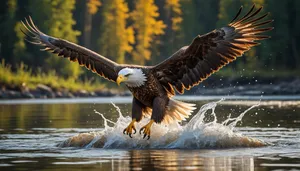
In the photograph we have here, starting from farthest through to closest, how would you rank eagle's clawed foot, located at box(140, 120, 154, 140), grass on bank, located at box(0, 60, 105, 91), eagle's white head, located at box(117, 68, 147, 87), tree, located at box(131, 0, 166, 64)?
1. tree, located at box(131, 0, 166, 64)
2. grass on bank, located at box(0, 60, 105, 91)
3. eagle's clawed foot, located at box(140, 120, 154, 140)
4. eagle's white head, located at box(117, 68, 147, 87)

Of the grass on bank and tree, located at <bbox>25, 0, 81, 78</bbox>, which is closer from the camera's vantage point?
the grass on bank

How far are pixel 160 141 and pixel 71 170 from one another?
3682 millimetres

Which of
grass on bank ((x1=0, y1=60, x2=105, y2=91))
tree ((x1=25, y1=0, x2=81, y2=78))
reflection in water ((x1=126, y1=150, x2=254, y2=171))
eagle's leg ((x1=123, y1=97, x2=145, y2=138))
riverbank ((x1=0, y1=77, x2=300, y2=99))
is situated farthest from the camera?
tree ((x1=25, y1=0, x2=81, y2=78))

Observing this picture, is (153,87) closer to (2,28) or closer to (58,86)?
(58,86)

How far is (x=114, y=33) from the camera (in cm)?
6750

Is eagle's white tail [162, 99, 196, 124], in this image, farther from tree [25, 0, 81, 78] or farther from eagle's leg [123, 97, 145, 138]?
tree [25, 0, 81, 78]

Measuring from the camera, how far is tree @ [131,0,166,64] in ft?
228

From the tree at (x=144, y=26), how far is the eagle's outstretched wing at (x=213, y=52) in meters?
52.5

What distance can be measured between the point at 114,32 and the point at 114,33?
0.46 ft

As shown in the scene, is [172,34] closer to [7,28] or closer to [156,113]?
[7,28]

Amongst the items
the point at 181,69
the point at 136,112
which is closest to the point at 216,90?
the point at 181,69

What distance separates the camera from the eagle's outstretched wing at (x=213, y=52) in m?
16.5

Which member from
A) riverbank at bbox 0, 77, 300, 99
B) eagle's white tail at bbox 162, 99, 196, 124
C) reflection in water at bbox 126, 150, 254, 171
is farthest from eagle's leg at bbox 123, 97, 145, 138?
riverbank at bbox 0, 77, 300, 99

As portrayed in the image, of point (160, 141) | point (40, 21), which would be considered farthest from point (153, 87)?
point (40, 21)
